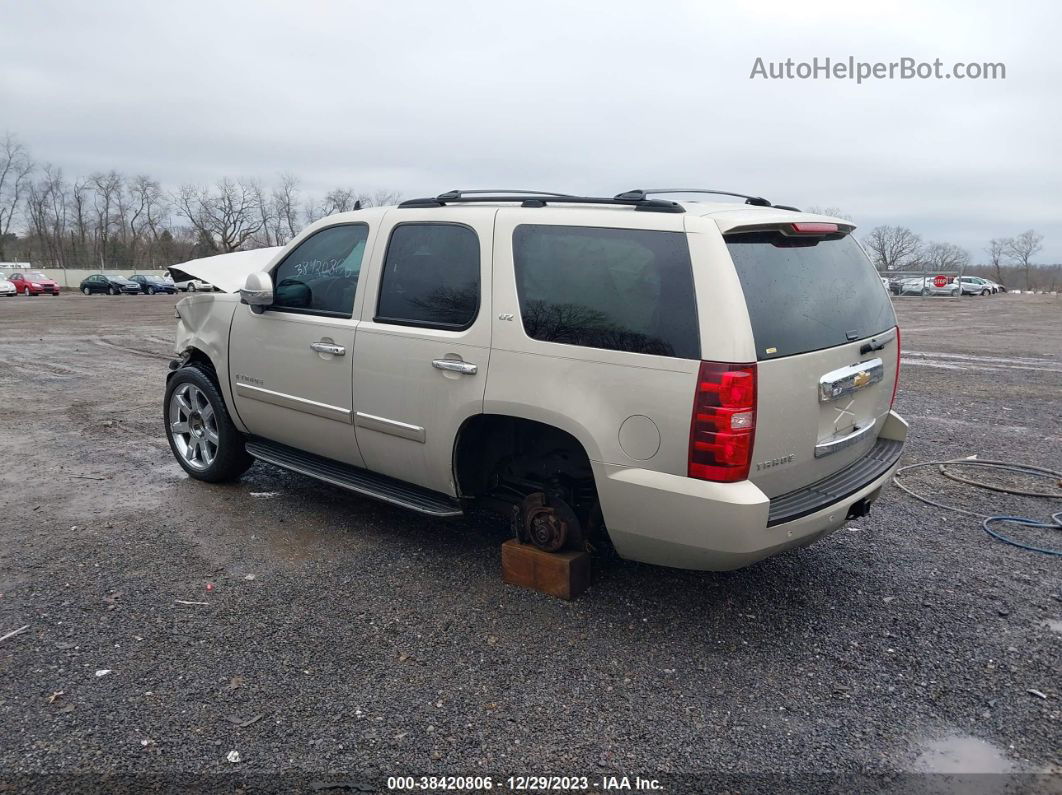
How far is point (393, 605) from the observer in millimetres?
3836

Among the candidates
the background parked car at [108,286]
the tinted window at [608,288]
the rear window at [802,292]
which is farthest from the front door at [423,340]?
the background parked car at [108,286]

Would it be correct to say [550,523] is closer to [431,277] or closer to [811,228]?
[431,277]

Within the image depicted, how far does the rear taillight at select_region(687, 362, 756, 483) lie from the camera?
121 inches

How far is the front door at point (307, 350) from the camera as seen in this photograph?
4.55 meters

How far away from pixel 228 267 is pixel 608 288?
3.53 metres

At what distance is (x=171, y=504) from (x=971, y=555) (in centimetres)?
510

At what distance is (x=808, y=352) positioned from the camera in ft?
11.1

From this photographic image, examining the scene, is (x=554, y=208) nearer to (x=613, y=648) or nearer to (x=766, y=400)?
(x=766, y=400)

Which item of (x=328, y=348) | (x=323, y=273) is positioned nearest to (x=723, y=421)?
(x=328, y=348)

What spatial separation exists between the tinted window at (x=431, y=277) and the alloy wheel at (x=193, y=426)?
2.04 meters

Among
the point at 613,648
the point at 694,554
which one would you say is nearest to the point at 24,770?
the point at 613,648

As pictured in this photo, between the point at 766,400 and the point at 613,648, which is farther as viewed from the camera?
the point at 613,648

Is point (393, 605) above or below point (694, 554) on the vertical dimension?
below

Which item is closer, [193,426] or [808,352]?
[808,352]
